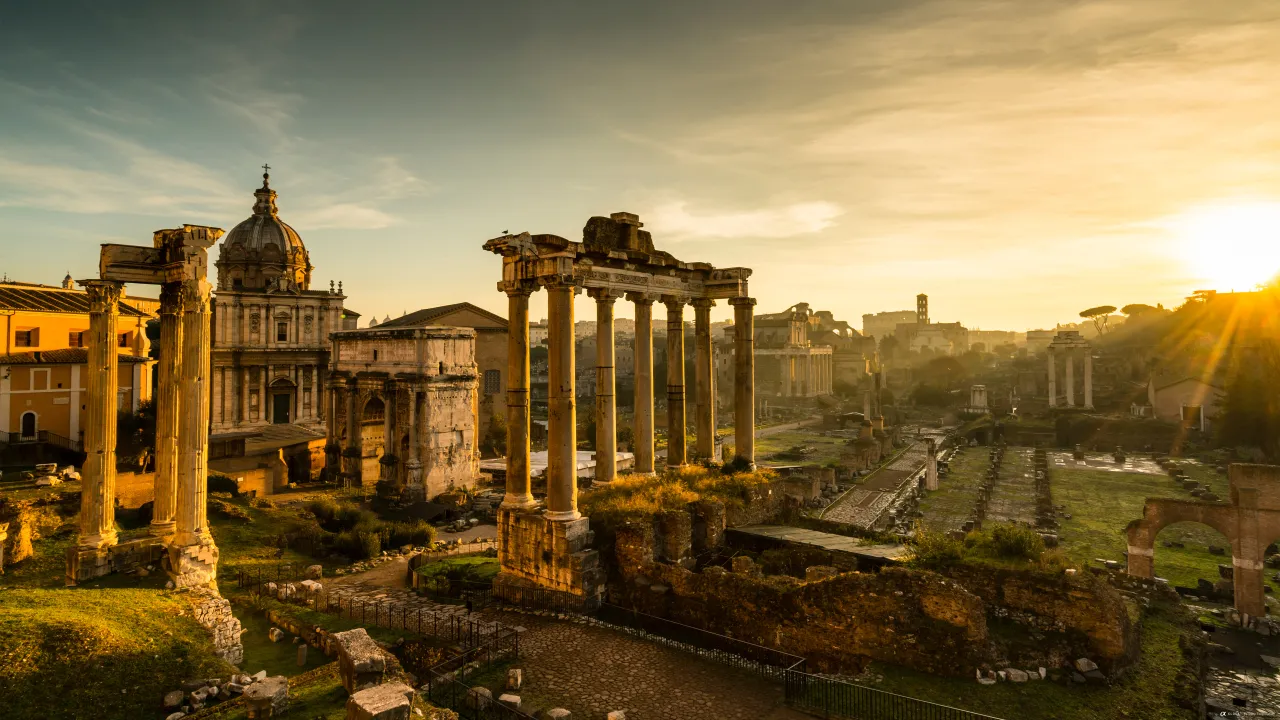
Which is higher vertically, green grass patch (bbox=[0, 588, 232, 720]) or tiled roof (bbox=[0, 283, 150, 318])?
tiled roof (bbox=[0, 283, 150, 318])

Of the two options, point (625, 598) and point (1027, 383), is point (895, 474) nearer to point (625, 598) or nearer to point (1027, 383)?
point (625, 598)

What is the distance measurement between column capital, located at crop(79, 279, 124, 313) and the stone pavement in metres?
10.9

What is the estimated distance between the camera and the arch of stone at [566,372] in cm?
1328

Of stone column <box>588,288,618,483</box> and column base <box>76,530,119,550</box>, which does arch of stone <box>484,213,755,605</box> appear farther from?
column base <box>76,530,119,550</box>

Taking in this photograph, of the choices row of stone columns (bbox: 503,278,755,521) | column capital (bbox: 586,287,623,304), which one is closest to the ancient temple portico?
row of stone columns (bbox: 503,278,755,521)

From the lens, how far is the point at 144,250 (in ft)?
46.4

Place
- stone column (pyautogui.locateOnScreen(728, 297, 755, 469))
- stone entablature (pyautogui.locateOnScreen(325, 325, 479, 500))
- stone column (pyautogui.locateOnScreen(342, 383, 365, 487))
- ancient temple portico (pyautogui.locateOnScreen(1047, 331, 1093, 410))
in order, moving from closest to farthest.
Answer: stone column (pyautogui.locateOnScreen(728, 297, 755, 469))
stone entablature (pyautogui.locateOnScreen(325, 325, 479, 500))
stone column (pyautogui.locateOnScreen(342, 383, 365, 487))
ancient temple portico (pyautogui.locateOnScreen(1047, 331, 1093, 410))

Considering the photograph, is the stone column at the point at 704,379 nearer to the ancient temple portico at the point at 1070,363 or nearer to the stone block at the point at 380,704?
the stone block at the point at 380,704

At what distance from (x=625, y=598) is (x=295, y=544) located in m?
12.4

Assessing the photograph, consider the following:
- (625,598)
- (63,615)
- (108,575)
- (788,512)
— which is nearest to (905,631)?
(625,598)

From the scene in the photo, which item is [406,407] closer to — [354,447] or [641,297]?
[354,447]

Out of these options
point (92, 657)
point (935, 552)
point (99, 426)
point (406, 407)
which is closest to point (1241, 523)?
point (935, 552)

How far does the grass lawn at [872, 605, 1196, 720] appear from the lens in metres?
9.12

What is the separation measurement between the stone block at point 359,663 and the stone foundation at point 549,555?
4311 millimetres
